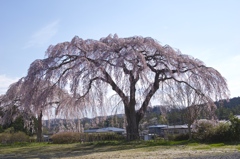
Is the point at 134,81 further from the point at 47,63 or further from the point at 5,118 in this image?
the point at 5,118

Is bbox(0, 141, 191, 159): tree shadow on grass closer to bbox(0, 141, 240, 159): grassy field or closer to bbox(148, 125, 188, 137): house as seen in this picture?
bbox(0, 141, 240, 159): grassy field

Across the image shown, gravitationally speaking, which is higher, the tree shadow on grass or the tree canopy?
the tree canopy

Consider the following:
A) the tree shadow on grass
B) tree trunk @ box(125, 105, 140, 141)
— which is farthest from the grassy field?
tree trunk @ box(125, 105, 140, 141)

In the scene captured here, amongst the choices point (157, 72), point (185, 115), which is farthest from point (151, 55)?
point (185, 115)

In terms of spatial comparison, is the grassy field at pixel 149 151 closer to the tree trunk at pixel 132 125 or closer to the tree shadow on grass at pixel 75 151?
the tree shadow on grass at pixel 75 151

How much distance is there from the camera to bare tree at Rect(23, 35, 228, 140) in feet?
64.1

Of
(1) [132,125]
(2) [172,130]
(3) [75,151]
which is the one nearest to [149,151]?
(3) [75,151]

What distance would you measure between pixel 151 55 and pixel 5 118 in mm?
19020

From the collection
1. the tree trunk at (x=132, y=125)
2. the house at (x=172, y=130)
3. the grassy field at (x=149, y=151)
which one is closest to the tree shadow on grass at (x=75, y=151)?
the grassy field at (x=149, y=151)

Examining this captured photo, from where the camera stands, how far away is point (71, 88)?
1870 cm

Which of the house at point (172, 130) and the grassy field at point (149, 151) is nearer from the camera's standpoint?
the grassy field at point (149, 151)

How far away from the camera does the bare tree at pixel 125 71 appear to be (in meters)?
19.5

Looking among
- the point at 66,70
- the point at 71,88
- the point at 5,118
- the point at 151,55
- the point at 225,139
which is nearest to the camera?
the point at 225,139

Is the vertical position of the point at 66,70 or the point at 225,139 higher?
the point at 66,70
